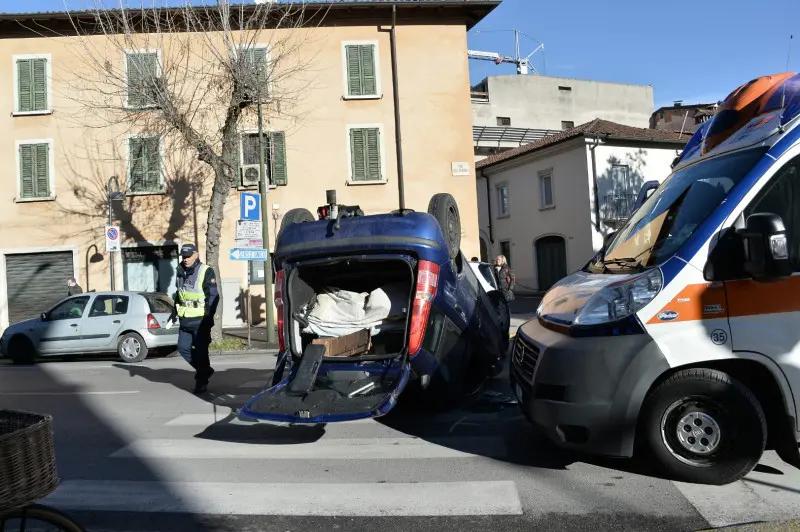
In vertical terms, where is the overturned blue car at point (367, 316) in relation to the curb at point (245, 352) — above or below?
above

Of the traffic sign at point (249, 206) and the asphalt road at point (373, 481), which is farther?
the traffic sign at point (249, 206)

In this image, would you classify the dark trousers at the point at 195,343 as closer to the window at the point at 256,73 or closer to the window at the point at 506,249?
the window at the point at 256,73

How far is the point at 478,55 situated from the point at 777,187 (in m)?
53.3

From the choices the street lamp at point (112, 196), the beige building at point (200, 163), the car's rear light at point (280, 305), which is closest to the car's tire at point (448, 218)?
the car's rear light at point (280, 305)

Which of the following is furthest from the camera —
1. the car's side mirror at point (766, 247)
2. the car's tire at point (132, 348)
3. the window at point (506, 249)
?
the window at point (506, 249)

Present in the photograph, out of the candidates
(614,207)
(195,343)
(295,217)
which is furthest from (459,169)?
(295,217)

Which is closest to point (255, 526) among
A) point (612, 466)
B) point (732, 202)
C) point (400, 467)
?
point (400, 467)

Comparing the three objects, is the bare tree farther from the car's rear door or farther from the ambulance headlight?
the ambulance headlight

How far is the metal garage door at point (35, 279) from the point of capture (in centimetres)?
1989

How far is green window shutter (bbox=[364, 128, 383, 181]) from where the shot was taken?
19922mm

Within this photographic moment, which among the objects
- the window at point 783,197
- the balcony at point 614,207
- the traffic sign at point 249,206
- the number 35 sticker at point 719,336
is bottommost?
the number 35 sticker at point 719,336

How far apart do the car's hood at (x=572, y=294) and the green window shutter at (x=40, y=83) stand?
19075 mm

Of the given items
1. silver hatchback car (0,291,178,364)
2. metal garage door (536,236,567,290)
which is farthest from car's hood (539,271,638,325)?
metal garage door (536,236,567,290)

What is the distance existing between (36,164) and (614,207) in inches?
795
